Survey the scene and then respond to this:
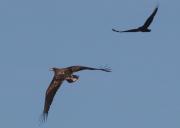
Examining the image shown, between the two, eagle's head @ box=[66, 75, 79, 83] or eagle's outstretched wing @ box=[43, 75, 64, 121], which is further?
eagle's outstretched wing @ box=[43, 75, 64, 121]

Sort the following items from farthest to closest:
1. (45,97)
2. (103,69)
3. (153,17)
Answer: (45,97) < (153,17) < (103,69)

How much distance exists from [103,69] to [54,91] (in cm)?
530

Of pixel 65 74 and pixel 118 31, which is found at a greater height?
pixel 118 31

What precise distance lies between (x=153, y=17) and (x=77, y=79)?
4.21 m

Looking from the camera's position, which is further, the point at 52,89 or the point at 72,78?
the point at 52,89

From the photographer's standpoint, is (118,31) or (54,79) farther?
(54,79)

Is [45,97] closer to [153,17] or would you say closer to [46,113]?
[46,113]

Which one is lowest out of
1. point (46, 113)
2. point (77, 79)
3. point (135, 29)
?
point (46, 113)

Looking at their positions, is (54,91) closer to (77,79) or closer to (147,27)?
(77,79)

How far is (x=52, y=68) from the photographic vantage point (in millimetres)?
26875

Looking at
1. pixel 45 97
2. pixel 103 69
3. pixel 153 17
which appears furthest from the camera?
pixel 45 97

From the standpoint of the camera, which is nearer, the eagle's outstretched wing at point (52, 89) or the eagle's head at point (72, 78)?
the eagle's head at point (72, 78)

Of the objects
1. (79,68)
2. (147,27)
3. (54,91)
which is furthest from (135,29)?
(54,91)

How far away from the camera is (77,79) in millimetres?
23891
